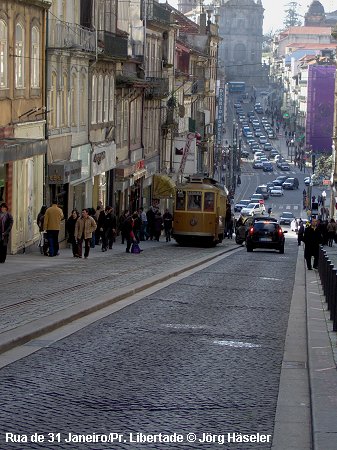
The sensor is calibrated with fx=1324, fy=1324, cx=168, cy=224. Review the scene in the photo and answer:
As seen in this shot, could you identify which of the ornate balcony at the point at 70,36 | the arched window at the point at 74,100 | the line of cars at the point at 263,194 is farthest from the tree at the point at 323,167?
the arched window at the point at 74,100

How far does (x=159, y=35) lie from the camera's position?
7250 centimetres

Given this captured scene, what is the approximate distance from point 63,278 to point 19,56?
11.5 meters

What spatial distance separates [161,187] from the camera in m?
68.5

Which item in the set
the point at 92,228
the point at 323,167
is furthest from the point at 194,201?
the point at 323,167

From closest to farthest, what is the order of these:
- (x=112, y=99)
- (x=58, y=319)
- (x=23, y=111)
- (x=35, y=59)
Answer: (x=58, y=319)
(x=23, y=111)
(x=35, y=59)
(x=112, y=99)

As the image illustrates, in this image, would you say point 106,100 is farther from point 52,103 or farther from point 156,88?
point 156,88

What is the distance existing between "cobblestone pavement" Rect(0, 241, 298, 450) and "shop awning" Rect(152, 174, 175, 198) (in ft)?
158

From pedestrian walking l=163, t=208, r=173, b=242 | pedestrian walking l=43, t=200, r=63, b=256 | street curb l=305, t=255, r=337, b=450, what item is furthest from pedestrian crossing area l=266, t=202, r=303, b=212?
street curb l=305, t=255, r=337, b=450

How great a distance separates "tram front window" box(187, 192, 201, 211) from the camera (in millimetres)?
51688

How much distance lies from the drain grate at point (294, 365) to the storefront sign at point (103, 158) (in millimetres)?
33711

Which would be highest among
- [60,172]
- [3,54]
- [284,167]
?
[3,54]

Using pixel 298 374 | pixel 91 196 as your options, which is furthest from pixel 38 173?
pixel 298 374

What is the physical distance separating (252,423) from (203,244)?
143ft

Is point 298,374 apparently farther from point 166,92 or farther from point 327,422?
point 166,92
